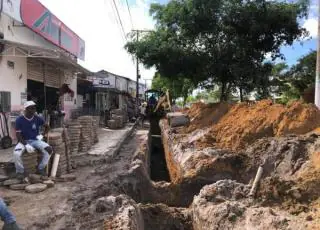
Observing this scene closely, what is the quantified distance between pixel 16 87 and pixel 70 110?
853 centimetres

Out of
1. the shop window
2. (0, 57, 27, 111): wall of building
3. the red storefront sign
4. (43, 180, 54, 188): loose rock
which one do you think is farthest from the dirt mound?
(43, 180, 54, 188): loose rock

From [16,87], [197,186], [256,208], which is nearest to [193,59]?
[16,87]

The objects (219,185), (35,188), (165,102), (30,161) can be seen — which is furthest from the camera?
(165,102)

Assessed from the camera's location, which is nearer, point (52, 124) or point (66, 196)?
point (66, 196)

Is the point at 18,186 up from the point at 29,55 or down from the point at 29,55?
down

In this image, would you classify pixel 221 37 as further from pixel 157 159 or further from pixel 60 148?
pixel 60 148

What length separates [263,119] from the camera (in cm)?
1280

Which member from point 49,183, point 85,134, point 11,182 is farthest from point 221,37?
point 11,182

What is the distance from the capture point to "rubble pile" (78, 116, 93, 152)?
516 inches

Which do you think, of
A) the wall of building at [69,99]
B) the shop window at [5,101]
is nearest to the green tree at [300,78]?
the wall of building at [69,99]

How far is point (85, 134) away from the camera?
1352 cm

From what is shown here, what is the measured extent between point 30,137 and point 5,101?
4429 mm

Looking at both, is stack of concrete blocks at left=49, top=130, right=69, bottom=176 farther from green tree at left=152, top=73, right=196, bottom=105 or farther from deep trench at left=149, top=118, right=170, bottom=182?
green tree at left=152, top=73, right=196, bottom=105

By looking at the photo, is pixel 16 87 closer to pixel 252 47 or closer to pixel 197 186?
pixel 197 186
